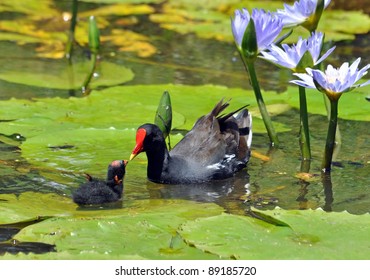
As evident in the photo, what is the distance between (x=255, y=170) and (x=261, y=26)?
1003 millimetres

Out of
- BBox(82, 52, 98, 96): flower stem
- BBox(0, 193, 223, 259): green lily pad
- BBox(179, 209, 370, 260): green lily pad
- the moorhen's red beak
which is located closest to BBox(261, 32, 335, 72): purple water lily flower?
the moorhen's red beak

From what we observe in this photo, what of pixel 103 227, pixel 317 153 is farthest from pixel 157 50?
pixel 103 227

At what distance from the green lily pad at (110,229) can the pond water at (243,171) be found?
360 mm

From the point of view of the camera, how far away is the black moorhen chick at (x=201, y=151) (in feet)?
19.7

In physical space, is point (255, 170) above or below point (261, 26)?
below

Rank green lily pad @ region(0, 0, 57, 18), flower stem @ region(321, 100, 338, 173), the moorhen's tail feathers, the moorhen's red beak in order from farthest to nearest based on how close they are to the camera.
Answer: green lily pad @ region(0, 0, 57, 18) → the moorhen's tail feathers → the moorhen's red beak → flower stem @ region(321, 100, 338, 173)

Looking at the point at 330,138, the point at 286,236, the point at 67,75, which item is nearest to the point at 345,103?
the point at 330,138

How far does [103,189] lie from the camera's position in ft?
17.8

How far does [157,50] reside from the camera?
32.1 feet

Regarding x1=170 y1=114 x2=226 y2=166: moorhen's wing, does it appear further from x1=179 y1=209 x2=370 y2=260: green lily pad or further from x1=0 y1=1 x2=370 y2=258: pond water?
x1=179 y1=209 x2=370 y2=260: green lily pad

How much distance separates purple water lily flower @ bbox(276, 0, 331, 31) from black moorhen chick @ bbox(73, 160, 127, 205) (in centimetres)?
137

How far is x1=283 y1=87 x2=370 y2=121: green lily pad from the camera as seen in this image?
7.15m

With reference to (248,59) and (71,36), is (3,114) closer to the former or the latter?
(248,59)

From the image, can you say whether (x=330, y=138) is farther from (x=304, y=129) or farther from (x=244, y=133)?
(x=244, y=133)
